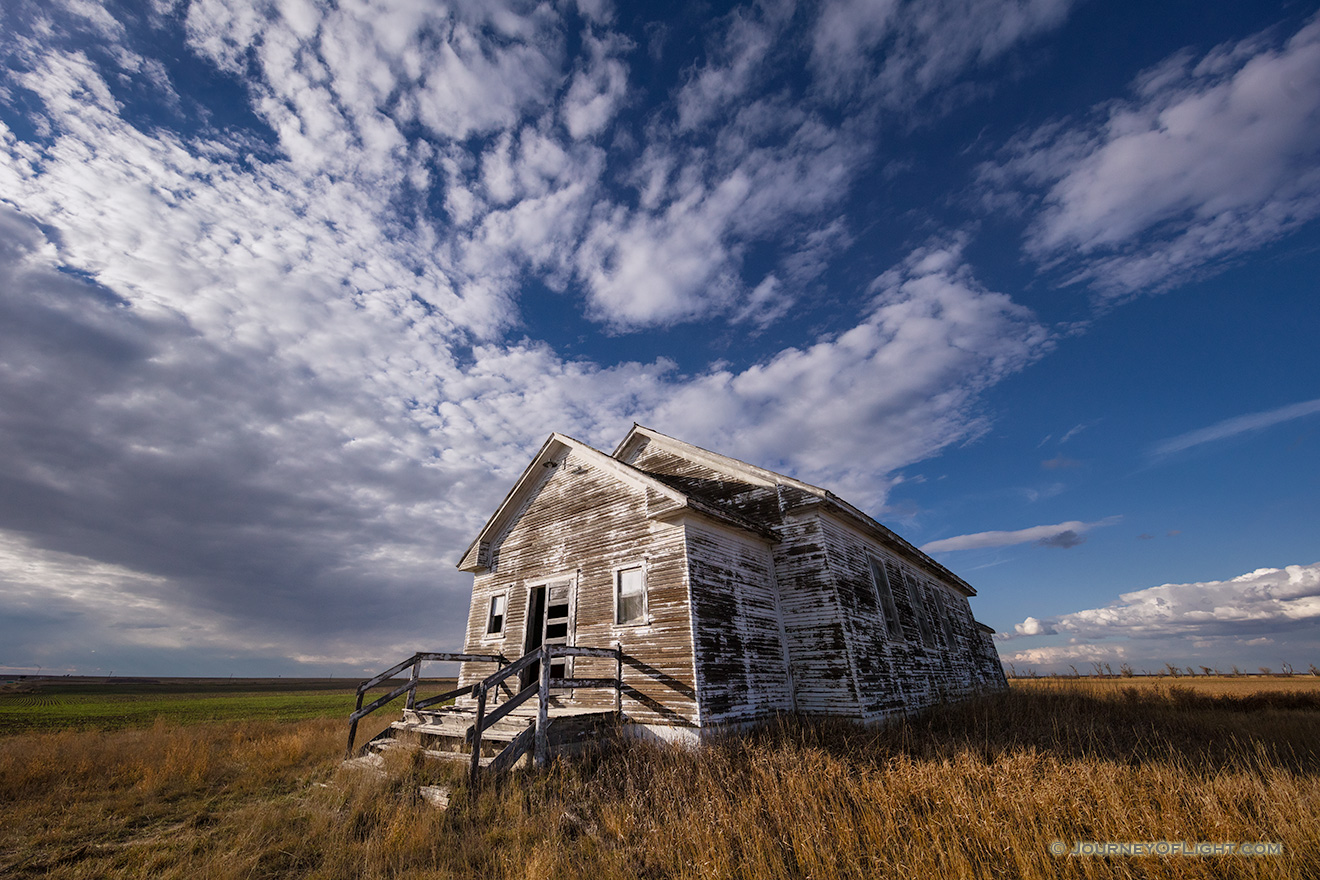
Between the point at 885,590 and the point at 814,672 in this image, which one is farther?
the point at 885,590

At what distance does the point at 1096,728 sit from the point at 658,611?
9527 mm

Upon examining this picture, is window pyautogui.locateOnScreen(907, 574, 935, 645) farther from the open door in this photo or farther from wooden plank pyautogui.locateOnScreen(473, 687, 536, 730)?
wooden plank pyautogui.locateOnScreen(473, 687, 536, 730)

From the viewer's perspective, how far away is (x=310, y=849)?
6.08 meters

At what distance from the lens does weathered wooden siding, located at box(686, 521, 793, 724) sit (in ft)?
33.0

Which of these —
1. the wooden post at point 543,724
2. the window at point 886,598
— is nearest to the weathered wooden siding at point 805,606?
the window at point 886,598

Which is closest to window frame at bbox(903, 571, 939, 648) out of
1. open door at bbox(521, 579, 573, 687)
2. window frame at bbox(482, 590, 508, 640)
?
open door at bbox(521, 579, 573, 687)

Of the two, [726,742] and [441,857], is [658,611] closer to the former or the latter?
[726,742]

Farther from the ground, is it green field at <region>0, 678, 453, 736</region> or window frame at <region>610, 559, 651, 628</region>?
window frame at <region>610, 559, 651, 628</region>

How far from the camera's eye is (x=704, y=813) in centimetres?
579

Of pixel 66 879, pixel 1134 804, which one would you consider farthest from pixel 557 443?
pixel 1134 804

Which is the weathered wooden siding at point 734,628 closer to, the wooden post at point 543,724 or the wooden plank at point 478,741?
the wooden post at point 543,724

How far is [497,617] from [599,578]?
4.27 m

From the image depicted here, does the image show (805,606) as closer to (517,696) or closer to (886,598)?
(886,598)

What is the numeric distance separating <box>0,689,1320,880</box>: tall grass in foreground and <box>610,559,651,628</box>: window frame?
2.66 metres
